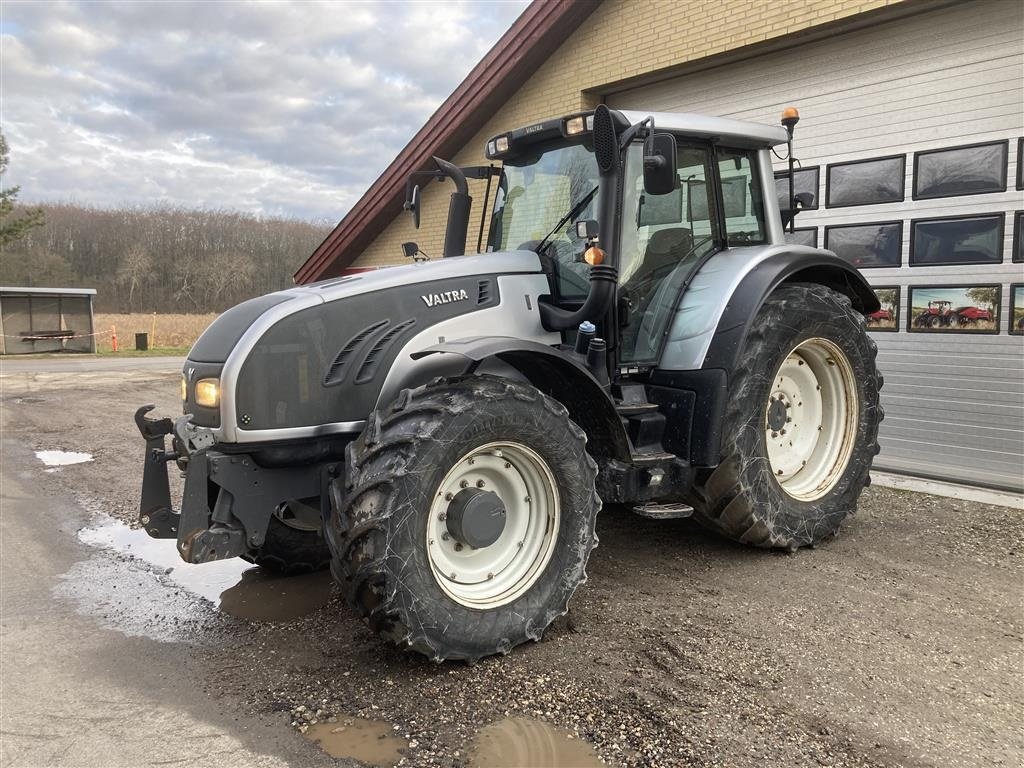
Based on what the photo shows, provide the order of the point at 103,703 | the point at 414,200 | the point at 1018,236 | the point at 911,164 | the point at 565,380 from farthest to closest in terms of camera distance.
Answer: the point at 911,164 → the point at 1018,236 → the point at 414,200 → the point at 565,380 → the point at 103,703

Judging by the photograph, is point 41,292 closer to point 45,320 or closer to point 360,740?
point 45,320

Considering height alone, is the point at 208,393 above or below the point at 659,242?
below

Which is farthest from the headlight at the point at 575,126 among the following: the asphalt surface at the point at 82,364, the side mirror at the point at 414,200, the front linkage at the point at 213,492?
the asphalt surface at the point at 82,364

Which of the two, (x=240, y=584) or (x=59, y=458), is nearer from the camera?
(x=240, y=584)

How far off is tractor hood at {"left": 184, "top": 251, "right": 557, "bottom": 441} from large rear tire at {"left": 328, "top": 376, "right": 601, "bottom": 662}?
0.35m

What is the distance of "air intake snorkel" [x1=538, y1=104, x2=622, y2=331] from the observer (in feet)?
12.2

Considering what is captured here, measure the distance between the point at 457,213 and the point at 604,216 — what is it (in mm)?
1491

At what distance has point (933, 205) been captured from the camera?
6.48 m

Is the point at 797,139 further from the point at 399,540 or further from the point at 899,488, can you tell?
the point at 399,540

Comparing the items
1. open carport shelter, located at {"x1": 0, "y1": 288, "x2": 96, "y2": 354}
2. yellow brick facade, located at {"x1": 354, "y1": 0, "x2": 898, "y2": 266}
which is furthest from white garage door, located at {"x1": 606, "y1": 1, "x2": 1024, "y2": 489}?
open carport shelter, located at {"x1": 0, "y1": 288, "x2": 96, "y2": 354}

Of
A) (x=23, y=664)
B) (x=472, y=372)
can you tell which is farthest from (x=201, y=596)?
(x=472, y=372)

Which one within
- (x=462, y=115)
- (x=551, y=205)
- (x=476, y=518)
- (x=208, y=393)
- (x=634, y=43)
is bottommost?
(x=476, y=518)

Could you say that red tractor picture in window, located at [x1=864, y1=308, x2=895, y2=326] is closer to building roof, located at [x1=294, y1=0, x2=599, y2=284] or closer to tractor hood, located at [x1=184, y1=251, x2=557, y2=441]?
tractor hood, located at [x1=184, y1=251, x2=557, y2=441]

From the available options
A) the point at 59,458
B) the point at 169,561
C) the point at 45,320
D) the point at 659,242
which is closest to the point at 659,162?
the point at 659,242
